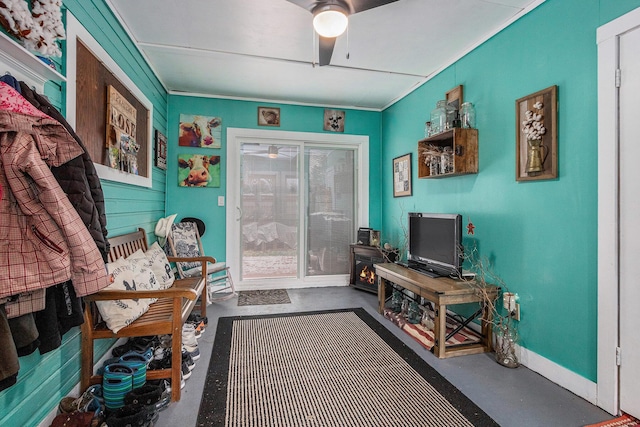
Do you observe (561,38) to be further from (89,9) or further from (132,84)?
(132,84)

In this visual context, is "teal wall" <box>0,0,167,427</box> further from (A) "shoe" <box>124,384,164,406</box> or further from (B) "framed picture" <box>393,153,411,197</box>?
(B) "framed picture" <box>393,153,411,197</box>

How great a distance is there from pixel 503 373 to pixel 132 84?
143 inches

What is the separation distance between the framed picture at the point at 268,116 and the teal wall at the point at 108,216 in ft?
3.96

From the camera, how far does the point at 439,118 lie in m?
3.03

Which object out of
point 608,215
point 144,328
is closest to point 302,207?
point 144,328

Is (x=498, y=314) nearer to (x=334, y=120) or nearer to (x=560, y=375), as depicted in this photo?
(x=560, y=375)

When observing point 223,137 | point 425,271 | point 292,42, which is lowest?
point 425,271

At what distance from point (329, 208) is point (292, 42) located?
234 centimetres

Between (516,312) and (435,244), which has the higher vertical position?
(435,244)

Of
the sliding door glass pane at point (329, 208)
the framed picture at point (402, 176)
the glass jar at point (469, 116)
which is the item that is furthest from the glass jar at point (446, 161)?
the sliding door glass pane at point (329, 208)

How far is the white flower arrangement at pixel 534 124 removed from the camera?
82.7 inches

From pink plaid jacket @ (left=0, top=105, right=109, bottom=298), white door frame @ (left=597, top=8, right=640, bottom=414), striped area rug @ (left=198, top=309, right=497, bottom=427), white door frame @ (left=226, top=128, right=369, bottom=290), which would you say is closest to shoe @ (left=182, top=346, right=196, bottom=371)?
striped area rug @ (left=198, top=309, right=497, bottom=427)

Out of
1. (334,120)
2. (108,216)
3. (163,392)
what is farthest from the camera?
(334,120)

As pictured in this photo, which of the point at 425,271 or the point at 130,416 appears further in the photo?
the point at 425,271
